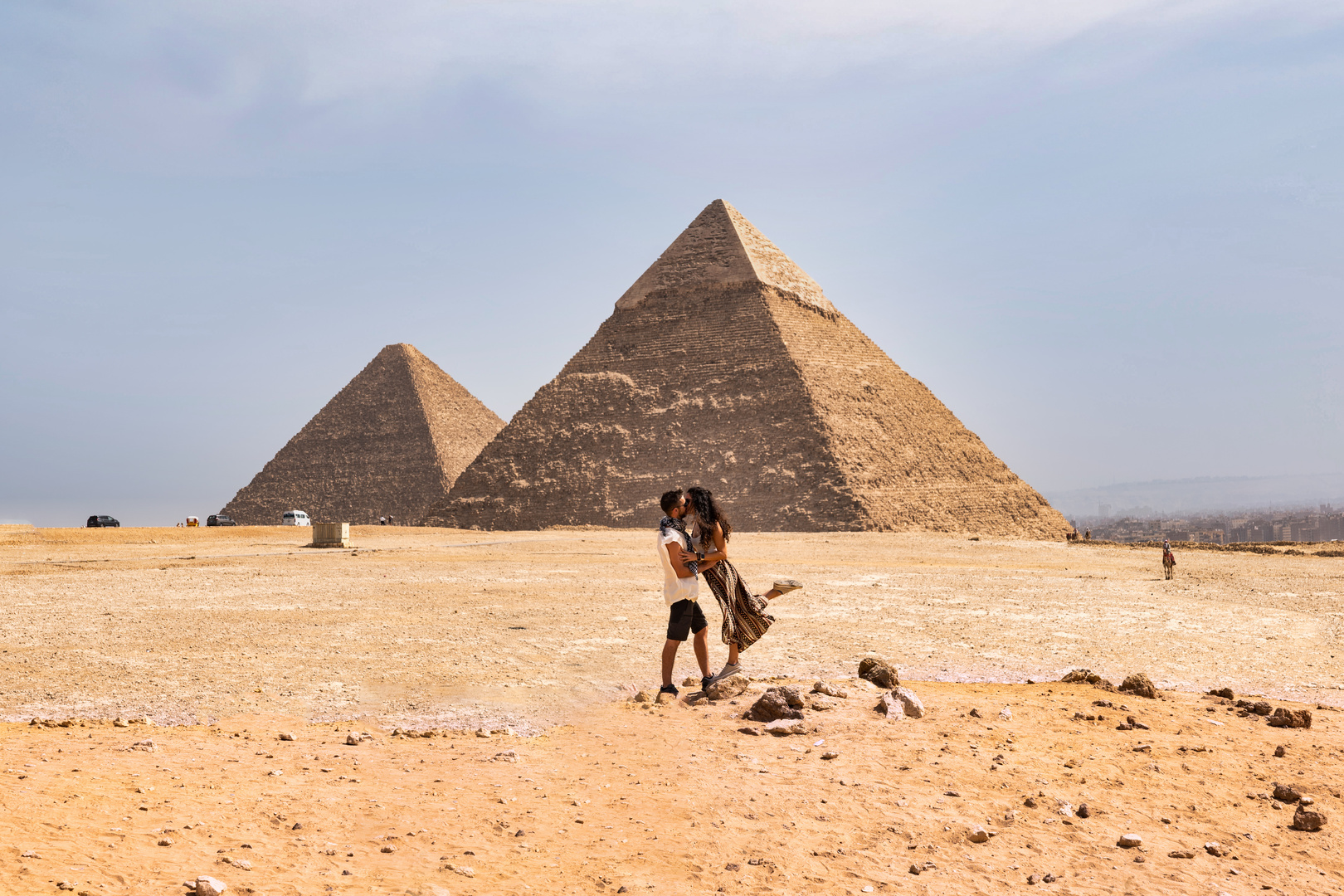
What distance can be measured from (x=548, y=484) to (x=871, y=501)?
19.9m

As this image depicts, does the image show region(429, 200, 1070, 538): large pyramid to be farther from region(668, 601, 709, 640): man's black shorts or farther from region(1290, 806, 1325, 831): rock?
region(1290, 806, 1325, 831): rock

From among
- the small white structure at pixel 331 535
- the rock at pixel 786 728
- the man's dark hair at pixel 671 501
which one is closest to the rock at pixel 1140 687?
the rock at pixel 786 728

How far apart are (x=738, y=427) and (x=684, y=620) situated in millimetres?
48131

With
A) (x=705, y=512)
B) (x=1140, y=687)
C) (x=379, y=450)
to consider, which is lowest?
(x=1140, y=687)

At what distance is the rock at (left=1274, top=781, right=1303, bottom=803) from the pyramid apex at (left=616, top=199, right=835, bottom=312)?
189ft

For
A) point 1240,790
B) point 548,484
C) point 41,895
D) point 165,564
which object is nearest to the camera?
point 41,895

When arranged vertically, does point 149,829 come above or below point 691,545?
below

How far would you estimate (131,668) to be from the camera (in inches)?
313

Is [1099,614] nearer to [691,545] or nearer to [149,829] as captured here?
[691,545]

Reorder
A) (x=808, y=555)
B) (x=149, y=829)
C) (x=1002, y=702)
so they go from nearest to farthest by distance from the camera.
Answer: (x=149, y=829)
(x=1002, y=702)
(x=808, y=555)

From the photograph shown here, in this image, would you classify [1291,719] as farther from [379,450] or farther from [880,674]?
[379,450]

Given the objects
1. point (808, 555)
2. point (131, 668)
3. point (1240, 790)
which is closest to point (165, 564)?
point (131, 668)

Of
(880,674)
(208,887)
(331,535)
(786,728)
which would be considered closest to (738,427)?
(331,535)

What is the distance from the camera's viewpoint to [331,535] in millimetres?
30766
